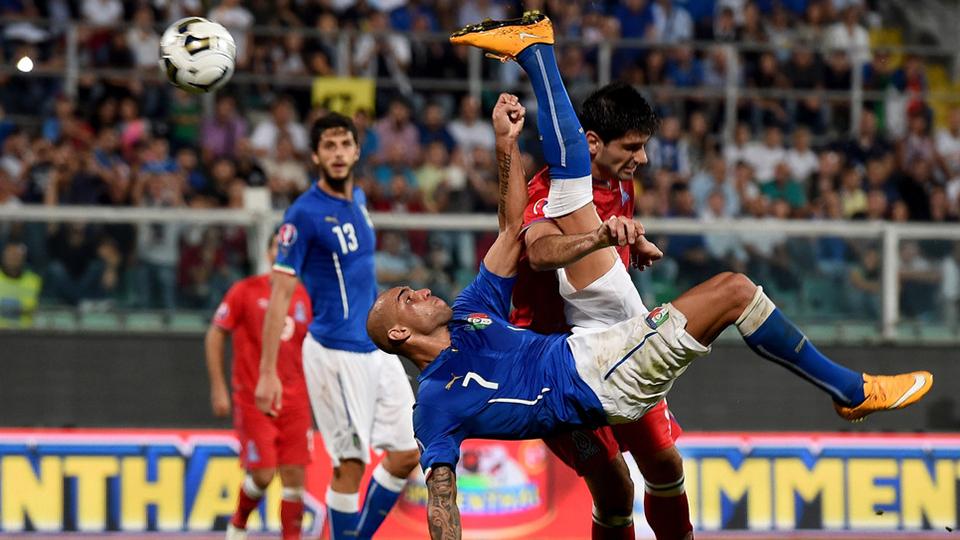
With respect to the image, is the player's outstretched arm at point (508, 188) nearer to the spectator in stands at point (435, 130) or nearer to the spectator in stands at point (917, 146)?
the spectator in stands at point (435, 130)

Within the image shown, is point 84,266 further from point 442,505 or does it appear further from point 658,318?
point 658,318

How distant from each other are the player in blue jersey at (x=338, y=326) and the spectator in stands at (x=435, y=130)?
5.33m

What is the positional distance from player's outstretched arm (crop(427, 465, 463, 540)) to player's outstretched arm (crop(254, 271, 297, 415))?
2483mm

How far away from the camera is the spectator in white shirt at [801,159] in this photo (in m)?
14.2

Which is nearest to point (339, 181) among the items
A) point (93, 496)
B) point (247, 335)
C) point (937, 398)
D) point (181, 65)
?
point (181, 65)

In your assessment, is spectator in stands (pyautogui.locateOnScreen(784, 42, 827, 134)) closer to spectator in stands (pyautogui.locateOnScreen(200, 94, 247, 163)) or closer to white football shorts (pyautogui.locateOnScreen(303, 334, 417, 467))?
spectator in stands (pyautogui.locateOnScreen(200, 94, 247, 163))

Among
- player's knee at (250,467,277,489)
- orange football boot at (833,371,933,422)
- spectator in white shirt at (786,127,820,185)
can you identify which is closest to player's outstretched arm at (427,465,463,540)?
orange football boot at (833,371,933,422)

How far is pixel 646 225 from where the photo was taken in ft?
37.3

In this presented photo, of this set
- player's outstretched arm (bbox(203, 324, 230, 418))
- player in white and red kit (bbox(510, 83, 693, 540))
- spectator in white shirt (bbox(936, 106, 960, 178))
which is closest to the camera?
player in white and red kit (bbox(510, 83, 693, 540))

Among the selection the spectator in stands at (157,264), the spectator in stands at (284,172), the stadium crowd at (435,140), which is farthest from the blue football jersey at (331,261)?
the spectator in stands at (284,172)

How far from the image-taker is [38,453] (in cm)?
998

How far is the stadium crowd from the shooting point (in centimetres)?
1095

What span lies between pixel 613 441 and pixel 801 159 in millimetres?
8430

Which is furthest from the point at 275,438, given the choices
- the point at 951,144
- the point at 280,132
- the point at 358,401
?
the point at 951,144
